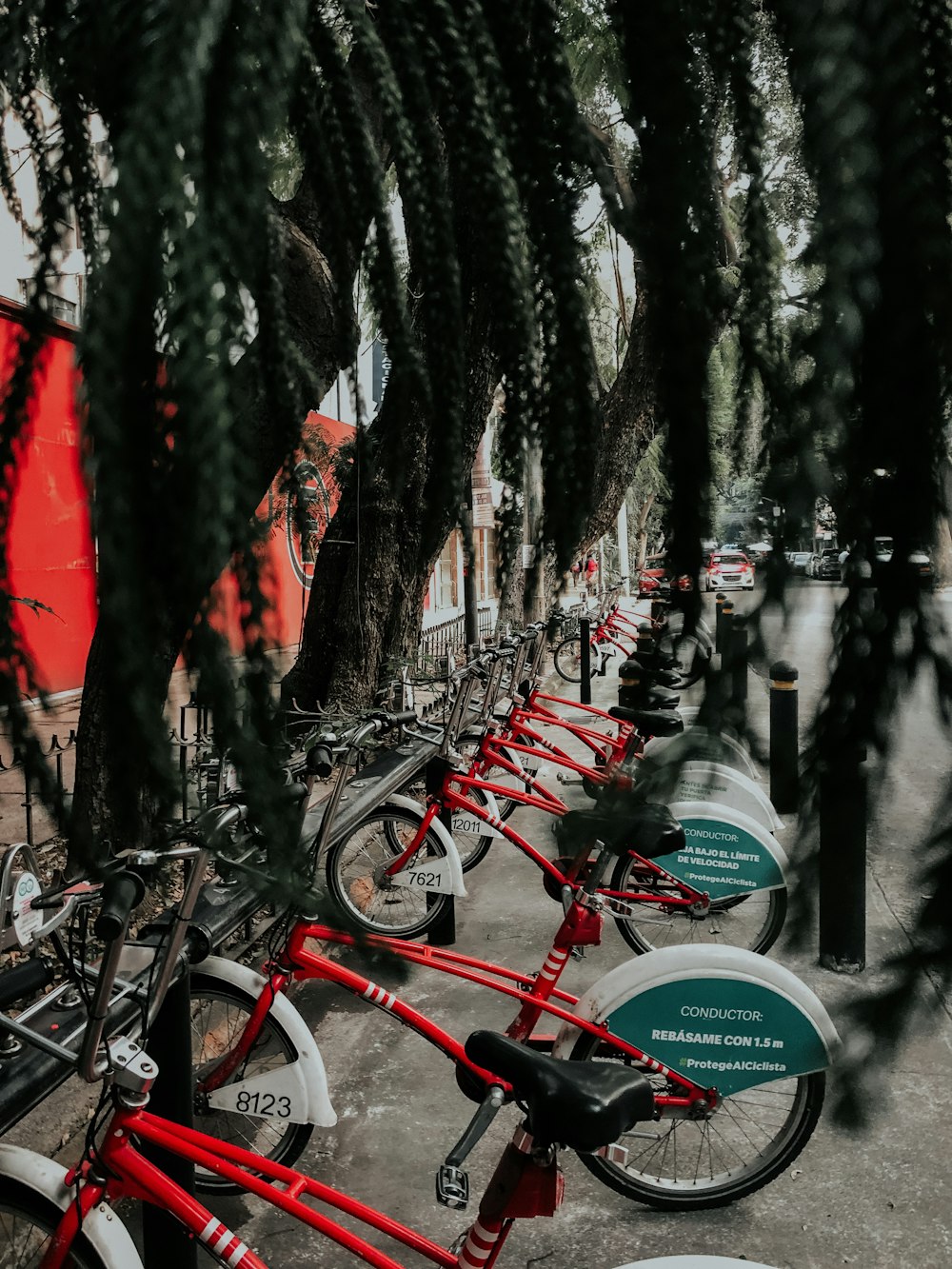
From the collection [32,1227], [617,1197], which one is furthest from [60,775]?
[617,1197]

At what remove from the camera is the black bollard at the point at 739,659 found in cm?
47

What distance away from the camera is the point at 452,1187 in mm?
2293

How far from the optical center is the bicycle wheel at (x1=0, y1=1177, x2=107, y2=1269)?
5.67 feet

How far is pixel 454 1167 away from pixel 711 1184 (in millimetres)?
729

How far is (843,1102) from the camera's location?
725 millimetres

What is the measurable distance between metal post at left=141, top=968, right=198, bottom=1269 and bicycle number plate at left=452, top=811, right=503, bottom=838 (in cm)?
232

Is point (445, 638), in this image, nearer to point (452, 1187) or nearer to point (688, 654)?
point (452, 1187)

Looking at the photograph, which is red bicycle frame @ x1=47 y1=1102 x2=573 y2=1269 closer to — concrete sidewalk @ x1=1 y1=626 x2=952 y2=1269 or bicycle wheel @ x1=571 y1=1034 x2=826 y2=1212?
concrete sidewalk @ x1=1 y1=626 x2=952 y2=1269

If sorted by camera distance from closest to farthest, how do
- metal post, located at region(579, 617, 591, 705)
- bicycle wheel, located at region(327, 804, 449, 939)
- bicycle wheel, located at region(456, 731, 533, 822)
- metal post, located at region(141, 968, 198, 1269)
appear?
metal post, located at region(141, 968, 198, 1269)
bicycle wheel, located at region(327, 804, 449, 939)
bicycle wheel, located at region(456, 731, 533, 822)
metal post, located at region(579, 617, 591, 705)

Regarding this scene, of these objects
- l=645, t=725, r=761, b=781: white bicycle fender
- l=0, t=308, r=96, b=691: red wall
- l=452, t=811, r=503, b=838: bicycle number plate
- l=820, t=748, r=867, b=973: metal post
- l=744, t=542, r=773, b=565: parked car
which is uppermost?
l=0, t=308, r=96, b=691: red wall

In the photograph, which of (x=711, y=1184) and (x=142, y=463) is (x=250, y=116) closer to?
(x=142, y=463)

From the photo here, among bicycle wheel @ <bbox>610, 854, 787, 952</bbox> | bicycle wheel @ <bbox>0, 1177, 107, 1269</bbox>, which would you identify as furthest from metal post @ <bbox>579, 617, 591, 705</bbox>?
bicycle wheel @ <bbox>0, 1177, 107, 1269</bbox>

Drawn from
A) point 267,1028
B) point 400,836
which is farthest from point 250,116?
point 400,836

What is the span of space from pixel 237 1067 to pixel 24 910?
3.96 feet
